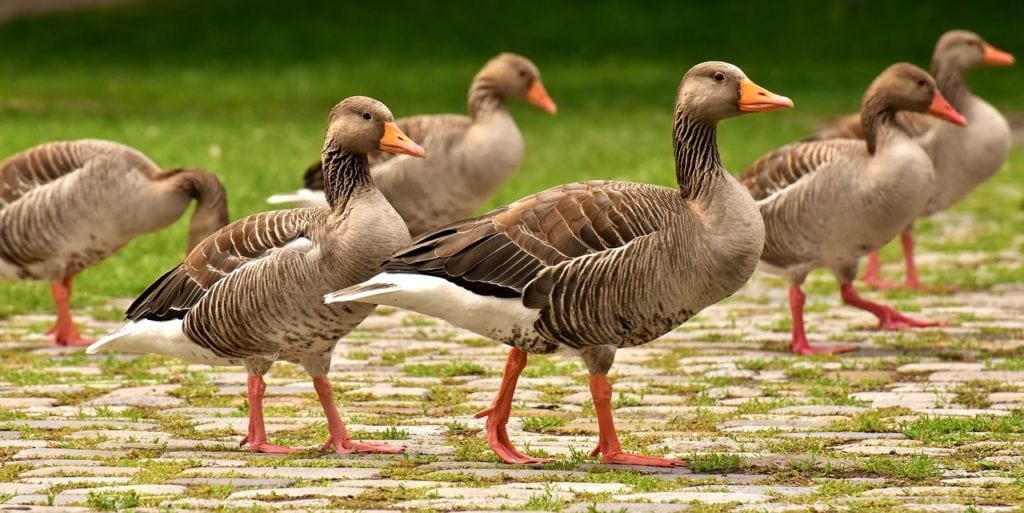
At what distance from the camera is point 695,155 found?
7078mm

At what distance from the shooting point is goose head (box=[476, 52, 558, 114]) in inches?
514

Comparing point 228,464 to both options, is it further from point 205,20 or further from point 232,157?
point 205,20

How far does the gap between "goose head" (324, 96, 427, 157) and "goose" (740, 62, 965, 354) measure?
3738 mm

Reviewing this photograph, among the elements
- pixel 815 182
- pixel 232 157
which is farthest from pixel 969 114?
pixel 232 157

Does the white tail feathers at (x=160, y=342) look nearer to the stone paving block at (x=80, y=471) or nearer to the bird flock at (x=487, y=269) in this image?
the bird flock at (x=487, y=269)

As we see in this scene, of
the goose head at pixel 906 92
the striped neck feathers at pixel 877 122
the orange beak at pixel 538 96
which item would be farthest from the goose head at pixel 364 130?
the orange beak at pixel 538 96

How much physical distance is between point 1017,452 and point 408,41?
28.6 metres

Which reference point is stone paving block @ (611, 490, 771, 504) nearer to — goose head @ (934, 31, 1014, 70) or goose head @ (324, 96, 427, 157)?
goose head @ (324, 96, 427, 157)

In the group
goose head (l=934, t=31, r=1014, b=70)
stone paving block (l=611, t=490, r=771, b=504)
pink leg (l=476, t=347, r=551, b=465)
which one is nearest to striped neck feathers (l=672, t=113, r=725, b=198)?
pink leg (l=476, t=347, r=551, b=465)

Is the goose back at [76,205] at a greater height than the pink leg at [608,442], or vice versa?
the goose back at [76,205]

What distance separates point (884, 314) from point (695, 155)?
160 inches

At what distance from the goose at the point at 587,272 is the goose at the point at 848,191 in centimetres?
324

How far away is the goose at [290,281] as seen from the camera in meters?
6.85

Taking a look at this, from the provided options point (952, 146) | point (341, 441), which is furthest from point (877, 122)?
point (341, 441)
